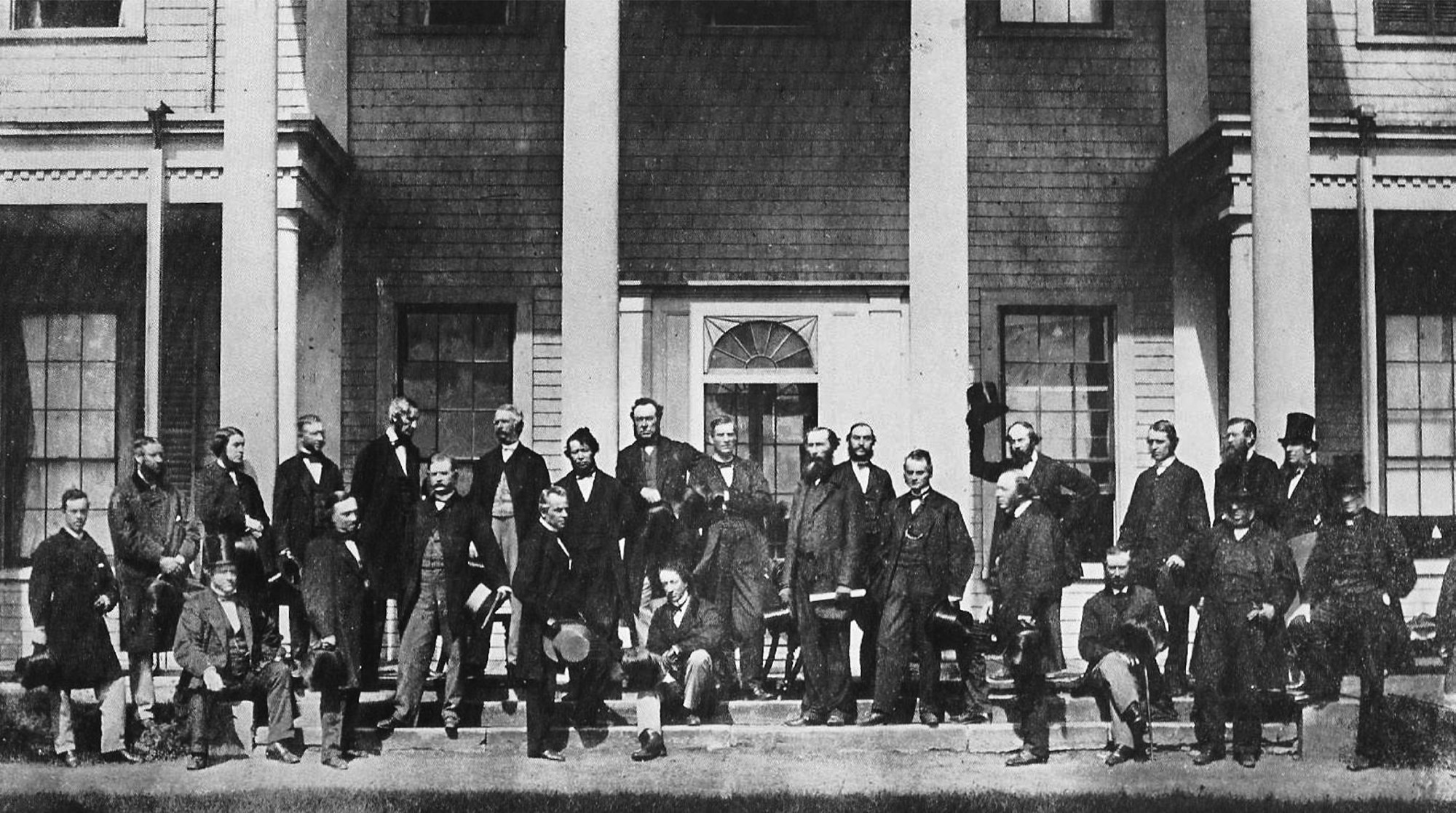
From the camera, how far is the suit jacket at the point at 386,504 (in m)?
9.80

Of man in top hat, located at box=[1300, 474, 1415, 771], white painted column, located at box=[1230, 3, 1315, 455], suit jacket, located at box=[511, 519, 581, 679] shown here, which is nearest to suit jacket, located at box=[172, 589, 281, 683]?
suit jacket, located at box=[511, 519, 581, 679]

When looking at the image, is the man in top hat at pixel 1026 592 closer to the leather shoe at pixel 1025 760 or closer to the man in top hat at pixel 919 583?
the leather shoe at pixel 1025 760

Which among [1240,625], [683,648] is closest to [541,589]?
[683,648]

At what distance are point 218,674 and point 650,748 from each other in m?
2.64

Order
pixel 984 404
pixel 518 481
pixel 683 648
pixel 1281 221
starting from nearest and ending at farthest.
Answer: pixel 683 648, pixel 518 481, pixel 1281 221, pixel 984 404

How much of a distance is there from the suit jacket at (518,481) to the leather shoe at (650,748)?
172 centimetres

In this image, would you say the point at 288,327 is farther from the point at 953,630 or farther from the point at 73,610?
the point at 953,630

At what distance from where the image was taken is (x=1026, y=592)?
9359mm

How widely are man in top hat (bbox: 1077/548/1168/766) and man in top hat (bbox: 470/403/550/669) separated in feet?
12.0

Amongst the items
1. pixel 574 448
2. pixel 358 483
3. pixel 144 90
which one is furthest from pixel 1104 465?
pixel 144 90

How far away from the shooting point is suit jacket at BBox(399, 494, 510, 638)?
30.5 ft

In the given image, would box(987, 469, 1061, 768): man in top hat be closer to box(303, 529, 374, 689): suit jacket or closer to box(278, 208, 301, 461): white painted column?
box(303, 529, 374, 689): suit jacket

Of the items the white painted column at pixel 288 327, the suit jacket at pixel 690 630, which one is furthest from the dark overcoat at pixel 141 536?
the suit jacket at pixel 690 630

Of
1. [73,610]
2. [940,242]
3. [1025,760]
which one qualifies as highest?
[940,242]
